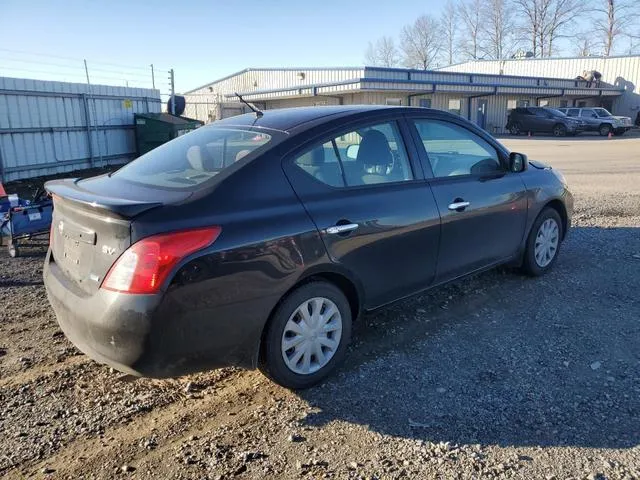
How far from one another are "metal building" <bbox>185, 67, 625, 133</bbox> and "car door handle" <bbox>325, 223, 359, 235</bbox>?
2427 centimetres

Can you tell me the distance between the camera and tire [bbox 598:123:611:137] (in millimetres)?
31891

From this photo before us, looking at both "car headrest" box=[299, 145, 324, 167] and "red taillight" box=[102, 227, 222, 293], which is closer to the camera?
"red taillight" box=[102, 227, 222, 293]

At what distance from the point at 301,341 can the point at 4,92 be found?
12.2 metres

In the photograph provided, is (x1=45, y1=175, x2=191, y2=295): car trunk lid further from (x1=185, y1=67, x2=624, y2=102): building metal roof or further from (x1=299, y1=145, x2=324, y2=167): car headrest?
(x1=185, y1=67, x2=624, y2=102): building metal roof

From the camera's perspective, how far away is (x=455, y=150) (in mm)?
4426

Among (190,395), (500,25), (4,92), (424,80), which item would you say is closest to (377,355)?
(190,395)

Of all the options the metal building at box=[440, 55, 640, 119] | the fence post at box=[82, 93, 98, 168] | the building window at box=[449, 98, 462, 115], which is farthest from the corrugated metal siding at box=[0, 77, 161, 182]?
the metal building at box=[440, 55, 640, 119]

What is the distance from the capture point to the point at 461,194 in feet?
13.5

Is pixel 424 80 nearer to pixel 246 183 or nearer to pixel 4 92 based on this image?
pixel 4 92

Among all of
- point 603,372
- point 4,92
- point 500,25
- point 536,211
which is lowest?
point 603,372

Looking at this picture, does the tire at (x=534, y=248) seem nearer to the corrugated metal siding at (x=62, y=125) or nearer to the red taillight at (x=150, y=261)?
the red taillight at (x=150, y=261)

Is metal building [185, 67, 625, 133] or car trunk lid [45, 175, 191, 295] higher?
metal building [185, 67, 625, 133]

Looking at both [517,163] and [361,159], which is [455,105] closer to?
[517,163]

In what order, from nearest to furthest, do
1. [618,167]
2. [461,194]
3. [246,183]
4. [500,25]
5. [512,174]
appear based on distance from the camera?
[246,183] < [461,194] < [512,174] < [618,167] < [500,25]
